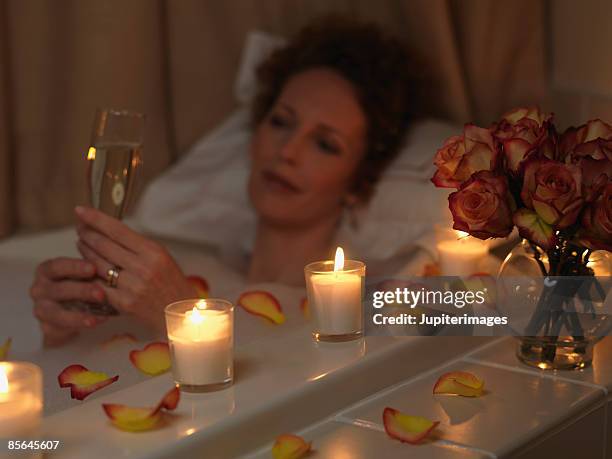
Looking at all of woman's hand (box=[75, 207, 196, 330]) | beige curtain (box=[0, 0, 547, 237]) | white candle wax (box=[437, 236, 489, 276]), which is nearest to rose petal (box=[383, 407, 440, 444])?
white candle wax (box=[437, 236, 489, 276])

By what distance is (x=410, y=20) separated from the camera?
233 centimetres

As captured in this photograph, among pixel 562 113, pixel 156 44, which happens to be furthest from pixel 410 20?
pixel 156 44

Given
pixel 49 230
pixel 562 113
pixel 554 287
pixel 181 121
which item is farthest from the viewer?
pixel 181 121

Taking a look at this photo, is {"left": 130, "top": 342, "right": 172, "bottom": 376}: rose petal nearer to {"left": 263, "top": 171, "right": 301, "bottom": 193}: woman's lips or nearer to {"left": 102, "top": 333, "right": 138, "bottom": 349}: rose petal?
{"left": 102, "top": 333, "right": 138, "bottom": 349}: rose petal

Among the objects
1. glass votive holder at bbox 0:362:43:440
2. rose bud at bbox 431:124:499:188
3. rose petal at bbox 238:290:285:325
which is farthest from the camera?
rose petal at bbox 238:290:285:325

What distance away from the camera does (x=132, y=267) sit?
1.55 metres

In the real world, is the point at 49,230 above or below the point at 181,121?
below

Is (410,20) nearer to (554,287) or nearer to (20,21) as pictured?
(20,21)

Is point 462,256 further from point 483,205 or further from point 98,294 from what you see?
point 98,294

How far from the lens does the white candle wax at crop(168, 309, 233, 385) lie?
3.63ft

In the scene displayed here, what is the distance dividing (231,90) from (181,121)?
0.16 metres

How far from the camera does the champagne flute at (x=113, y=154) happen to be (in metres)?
1.47

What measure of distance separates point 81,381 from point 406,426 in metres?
0.40

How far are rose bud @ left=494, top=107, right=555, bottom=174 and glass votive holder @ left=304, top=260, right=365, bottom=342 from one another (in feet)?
0.84
